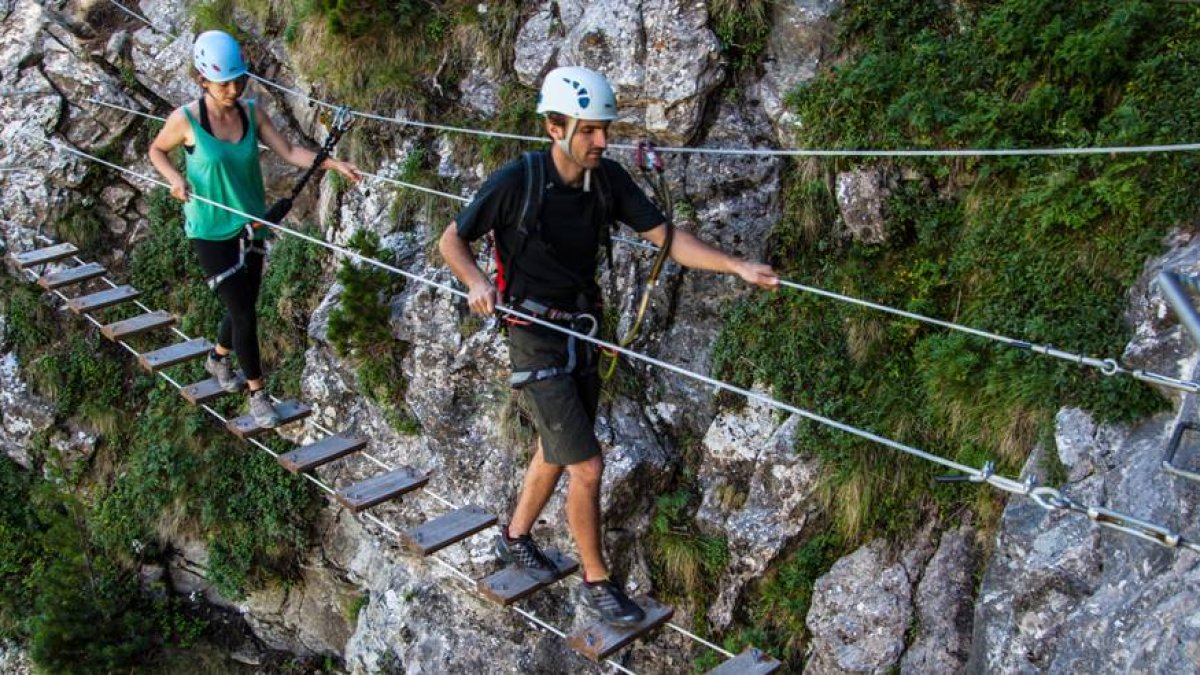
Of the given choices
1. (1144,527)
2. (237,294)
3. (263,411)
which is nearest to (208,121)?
(237,294)

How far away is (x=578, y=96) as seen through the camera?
4.31m

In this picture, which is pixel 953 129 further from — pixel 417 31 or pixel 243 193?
pixel 417 31

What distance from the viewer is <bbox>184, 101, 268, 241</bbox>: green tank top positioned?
6.06m

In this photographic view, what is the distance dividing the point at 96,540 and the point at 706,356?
7.41 m

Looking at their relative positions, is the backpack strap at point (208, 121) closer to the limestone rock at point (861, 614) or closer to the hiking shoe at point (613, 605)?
the hiking shoe at point (613, 605)

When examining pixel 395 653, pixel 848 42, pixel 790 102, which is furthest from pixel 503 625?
pixel 848 42

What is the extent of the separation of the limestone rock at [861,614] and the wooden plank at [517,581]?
1.77 m

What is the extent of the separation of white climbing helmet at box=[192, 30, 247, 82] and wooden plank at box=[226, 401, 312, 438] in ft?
7.87

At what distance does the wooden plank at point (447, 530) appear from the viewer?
18.4 feet

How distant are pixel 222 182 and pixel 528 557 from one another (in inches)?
120

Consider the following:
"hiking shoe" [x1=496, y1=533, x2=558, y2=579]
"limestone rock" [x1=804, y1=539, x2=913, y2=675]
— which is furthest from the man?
"limestone rock" [x1=804, y1=539, x2=913, y2=675]

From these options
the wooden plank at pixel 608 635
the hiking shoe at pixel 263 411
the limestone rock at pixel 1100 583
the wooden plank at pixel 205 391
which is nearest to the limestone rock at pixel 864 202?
the limestone rock at pixel 1100 583

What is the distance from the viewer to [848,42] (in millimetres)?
6828

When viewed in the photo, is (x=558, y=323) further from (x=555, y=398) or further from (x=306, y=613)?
(x=306, y=613)
